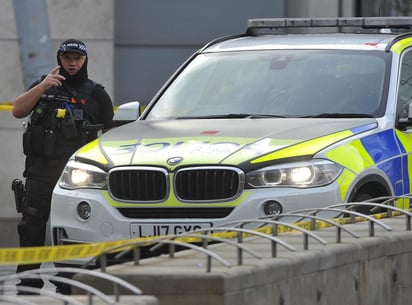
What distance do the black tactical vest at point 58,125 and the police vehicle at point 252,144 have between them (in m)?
0.29

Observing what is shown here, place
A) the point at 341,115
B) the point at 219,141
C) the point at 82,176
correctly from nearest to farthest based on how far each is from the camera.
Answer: the point at 219,141
the point at 82,176
the point at 341,115

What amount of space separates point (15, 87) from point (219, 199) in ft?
33.3

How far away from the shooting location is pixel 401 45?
388 inches

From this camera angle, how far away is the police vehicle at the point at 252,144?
8.20 m

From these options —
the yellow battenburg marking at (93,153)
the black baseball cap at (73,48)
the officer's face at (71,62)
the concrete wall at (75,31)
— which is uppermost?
the black baseball cap at (73,48)

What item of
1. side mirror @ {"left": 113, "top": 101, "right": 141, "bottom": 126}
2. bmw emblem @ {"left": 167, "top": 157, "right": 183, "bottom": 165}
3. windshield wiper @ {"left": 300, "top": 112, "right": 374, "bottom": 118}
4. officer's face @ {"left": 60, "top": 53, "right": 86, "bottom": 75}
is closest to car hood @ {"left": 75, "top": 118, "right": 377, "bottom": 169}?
bmw emblem @ {"left": 167, "top": 157, "right": 183, "bottom": 165}

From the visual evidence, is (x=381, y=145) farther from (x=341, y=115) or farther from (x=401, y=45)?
(x=401, y=45)

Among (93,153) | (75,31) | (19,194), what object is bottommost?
(75,31)

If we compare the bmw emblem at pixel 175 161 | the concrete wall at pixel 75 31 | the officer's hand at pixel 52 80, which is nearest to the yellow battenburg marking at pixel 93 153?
the bmw emblem at pixel 175 161

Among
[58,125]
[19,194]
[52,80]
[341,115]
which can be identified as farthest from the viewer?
[19,194]

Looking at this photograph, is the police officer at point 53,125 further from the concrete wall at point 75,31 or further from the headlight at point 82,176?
the concrete wall at point 75,31

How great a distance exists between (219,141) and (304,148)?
0.48 metres

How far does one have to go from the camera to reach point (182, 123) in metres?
9.21

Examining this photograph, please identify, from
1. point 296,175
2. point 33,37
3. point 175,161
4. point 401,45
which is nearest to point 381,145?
point 296,175
